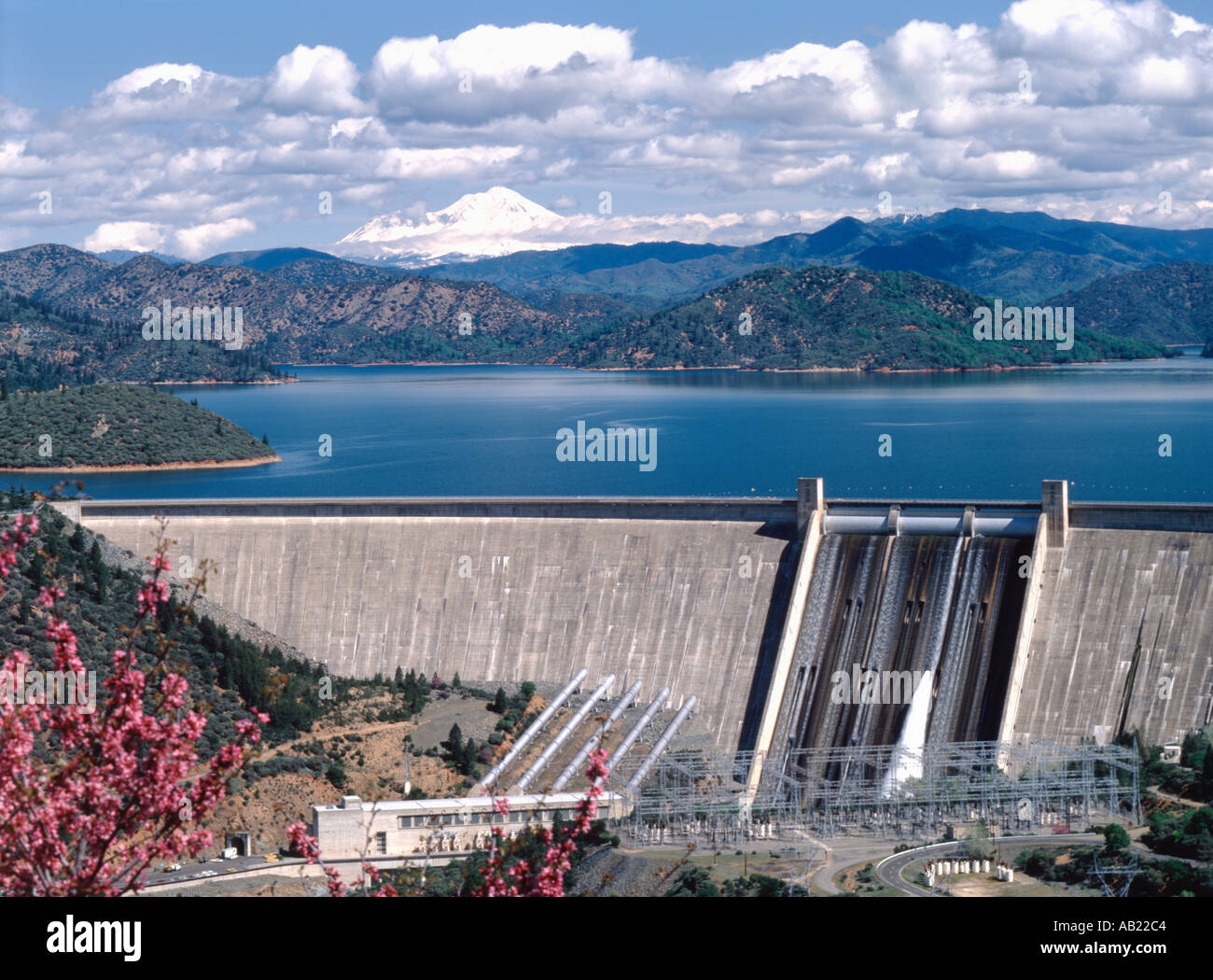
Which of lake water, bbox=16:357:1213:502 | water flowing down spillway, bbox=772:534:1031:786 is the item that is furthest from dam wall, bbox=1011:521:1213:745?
lake water, bbox=16:357:1213:502

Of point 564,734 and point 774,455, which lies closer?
point 564,734

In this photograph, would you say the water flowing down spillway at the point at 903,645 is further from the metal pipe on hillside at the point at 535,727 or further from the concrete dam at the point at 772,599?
the metal pipe on hillside at the point at 535,727

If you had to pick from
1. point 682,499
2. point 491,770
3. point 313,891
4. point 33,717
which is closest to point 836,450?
point 682,499

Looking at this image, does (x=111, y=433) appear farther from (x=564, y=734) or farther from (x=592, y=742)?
(x=592, y=742)

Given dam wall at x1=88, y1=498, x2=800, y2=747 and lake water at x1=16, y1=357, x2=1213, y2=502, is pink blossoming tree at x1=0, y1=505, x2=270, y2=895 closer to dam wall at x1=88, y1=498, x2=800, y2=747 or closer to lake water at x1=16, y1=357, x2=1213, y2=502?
dam wall at x1=88, y1=498, x2=800, y2=747

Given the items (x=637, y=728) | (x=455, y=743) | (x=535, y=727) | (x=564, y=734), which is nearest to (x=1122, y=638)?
(x=637, y=728)

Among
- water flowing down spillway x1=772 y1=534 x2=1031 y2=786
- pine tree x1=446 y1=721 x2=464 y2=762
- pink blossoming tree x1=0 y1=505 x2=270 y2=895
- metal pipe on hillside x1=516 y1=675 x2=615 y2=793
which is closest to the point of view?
pink blossoming tree x1=0 y1=505 x2=270 y2=895
